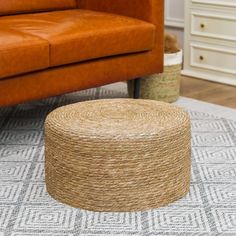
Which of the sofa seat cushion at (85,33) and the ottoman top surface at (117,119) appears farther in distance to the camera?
the sofa seat cushion at (85,33)

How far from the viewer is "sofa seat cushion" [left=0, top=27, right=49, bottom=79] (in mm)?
2287

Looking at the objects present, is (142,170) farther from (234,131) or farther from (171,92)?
(171,92)

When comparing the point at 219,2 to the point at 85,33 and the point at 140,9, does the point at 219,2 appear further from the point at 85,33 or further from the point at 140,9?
the point at 85,33

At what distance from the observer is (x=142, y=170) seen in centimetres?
183

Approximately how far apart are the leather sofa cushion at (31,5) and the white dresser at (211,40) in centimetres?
87

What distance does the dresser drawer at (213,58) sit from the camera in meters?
3.55

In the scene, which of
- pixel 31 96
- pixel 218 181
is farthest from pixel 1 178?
pixel 218 181

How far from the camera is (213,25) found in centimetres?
359

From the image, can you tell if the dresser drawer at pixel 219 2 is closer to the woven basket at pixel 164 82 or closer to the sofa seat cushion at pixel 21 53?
the woven basket at pixel 164 82

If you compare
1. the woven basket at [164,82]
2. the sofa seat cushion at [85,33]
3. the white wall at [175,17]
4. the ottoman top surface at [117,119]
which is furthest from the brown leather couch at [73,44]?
the white wall at [175,17]

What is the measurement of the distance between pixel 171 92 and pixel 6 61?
1.14m

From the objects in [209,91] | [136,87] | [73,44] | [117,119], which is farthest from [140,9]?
[117,119]

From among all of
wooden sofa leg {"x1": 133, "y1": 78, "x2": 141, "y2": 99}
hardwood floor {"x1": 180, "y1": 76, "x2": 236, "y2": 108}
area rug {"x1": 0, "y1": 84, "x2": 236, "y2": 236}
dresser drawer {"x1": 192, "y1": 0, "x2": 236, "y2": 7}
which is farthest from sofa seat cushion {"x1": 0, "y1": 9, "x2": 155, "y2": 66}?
dresser drawer {"x1": 192, "y1": 0, "x2": 236, "y2": 7}

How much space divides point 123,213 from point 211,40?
2015 mm
